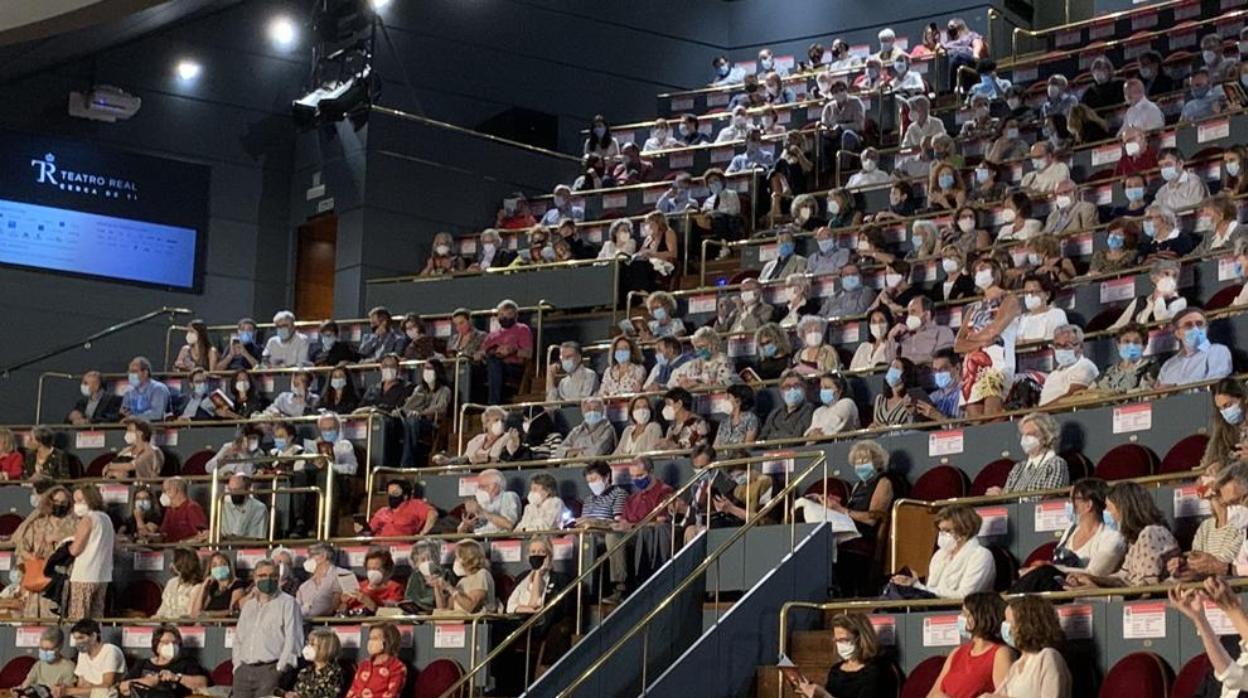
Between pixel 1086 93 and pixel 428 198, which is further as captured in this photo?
pixel 428 198

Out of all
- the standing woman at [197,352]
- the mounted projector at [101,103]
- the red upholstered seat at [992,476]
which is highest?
the mounted projector at [101,103]

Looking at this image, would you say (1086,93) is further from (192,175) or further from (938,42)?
(192,175)

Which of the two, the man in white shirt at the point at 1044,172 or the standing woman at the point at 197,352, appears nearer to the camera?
the man in white shirt at the point at 1044,172

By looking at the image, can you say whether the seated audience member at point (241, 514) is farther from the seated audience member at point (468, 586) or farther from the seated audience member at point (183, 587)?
the seated audience member at point (468, 586)

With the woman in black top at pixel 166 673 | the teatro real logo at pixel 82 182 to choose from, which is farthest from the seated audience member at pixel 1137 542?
the teatro real logo at pixel 82 182

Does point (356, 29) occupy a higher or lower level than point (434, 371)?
higher

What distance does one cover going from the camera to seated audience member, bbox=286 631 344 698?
10.1m

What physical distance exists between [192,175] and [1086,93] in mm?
8142

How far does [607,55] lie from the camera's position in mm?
21031

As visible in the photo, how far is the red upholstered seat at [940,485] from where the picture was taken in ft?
32.0

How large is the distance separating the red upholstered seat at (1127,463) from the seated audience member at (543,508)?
320cm

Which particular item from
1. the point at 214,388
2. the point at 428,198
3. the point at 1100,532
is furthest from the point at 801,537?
the point at 428,198

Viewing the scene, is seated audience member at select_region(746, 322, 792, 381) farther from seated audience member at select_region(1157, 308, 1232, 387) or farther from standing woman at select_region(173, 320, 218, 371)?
standing woman at select_region(173, 320, 218, 371)

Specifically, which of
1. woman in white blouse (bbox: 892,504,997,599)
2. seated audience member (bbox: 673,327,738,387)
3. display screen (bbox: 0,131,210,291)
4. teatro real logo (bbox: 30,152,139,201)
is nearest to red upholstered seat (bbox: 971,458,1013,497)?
woman in white blouse (bbox: 892,504,997,599)
